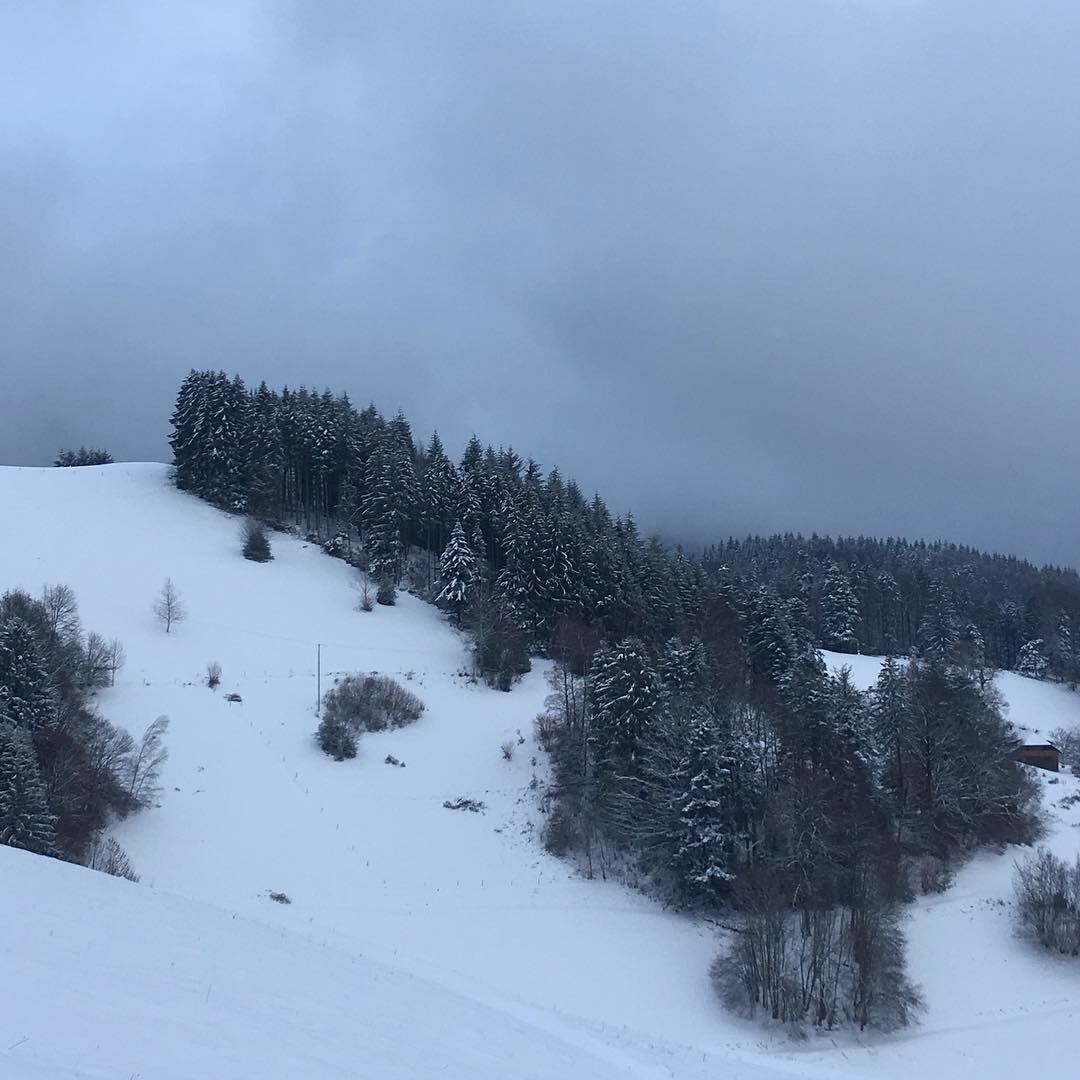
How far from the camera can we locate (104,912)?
40.3 feet

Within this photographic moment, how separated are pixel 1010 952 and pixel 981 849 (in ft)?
28.1

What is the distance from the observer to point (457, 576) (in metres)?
59.0

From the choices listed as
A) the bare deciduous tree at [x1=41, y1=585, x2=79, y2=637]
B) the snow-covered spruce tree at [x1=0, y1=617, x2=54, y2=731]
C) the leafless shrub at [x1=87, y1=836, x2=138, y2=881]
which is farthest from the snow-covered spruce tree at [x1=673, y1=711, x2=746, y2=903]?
the bare deciduous tree at [x1=41, y1=585, x2=79, y2=637]

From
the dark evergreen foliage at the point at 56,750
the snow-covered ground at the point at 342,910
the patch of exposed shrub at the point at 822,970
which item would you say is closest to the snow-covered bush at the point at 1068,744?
the snow-covered ground at the point at 342,910

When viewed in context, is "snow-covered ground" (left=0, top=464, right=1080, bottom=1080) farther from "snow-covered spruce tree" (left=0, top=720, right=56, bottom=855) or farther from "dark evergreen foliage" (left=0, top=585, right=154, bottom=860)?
"snow-covered spruce tree" (left=0, top=720, right=56, bottom=855)

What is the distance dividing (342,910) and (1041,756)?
44953 mm

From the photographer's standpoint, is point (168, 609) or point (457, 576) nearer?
point (168, 609)

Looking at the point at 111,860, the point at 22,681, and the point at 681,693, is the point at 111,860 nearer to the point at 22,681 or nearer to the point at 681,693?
the point at 22,681

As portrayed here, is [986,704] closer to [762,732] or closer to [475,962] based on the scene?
[762,732]

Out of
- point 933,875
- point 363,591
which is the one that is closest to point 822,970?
point 933,875

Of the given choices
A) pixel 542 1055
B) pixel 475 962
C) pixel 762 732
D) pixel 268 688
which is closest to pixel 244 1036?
pixel 542 1055

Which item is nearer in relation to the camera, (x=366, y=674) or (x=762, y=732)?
(x=762, y=732)

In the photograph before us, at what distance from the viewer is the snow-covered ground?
9961 millimetres

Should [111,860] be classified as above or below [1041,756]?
below
